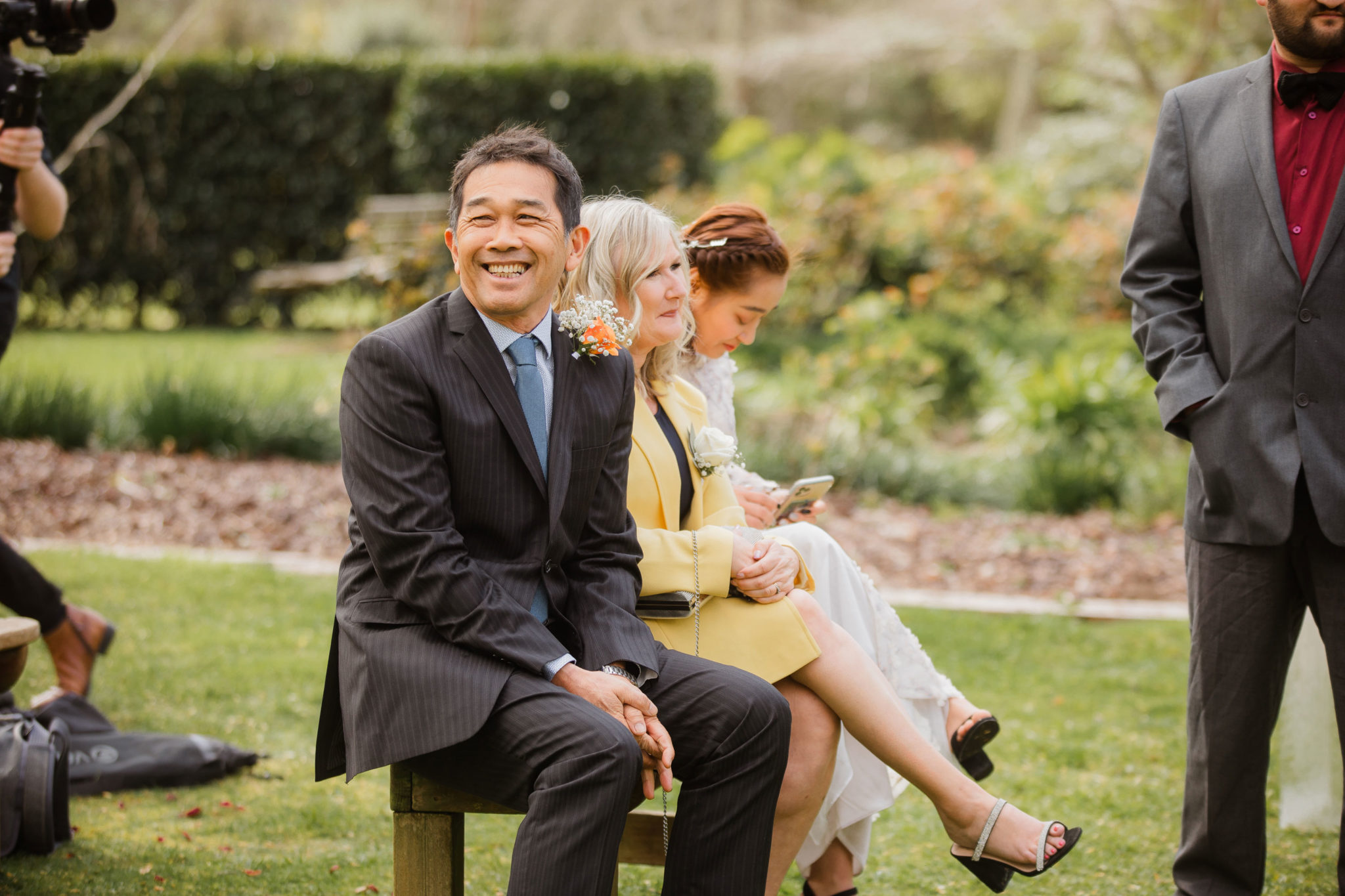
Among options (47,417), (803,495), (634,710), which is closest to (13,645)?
(634,710)

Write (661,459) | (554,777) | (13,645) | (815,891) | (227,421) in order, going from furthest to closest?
(227,421), (815,891), (661,459), (13,645), (554,777)

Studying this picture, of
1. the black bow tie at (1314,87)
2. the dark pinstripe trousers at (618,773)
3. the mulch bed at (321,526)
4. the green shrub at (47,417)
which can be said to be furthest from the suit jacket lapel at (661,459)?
the green shrub at (47,417)

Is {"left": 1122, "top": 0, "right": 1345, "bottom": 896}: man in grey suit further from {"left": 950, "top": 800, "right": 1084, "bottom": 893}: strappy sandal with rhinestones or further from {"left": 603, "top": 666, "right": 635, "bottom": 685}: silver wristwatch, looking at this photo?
{"left": 603, "top": 666, "right": 635, "bottom": 685}: silver wristwatch

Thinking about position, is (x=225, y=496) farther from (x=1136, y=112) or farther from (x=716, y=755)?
(x=1136, y=112)

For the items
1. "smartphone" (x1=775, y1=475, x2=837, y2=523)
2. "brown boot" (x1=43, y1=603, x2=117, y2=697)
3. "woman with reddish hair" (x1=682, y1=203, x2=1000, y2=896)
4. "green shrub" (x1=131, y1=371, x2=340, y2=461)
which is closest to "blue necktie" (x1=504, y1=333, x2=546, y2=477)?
"woman with reddish hair" (x1=682, y1=203, x2=1000, y2=896)

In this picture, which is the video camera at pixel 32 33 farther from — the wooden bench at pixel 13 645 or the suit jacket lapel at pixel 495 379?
the suit jacket lapel at pixel 495 379

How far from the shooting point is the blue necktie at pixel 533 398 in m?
2.42

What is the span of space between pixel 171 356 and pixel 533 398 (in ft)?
27.9

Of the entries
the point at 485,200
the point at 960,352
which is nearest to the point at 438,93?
the point at 960,352

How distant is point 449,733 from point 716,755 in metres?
0.53

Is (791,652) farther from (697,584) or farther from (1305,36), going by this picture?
(1305,36)

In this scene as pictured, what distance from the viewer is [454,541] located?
2283mm

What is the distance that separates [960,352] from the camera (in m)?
8.77

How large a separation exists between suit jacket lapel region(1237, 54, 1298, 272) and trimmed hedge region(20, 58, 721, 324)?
9.21 meters
